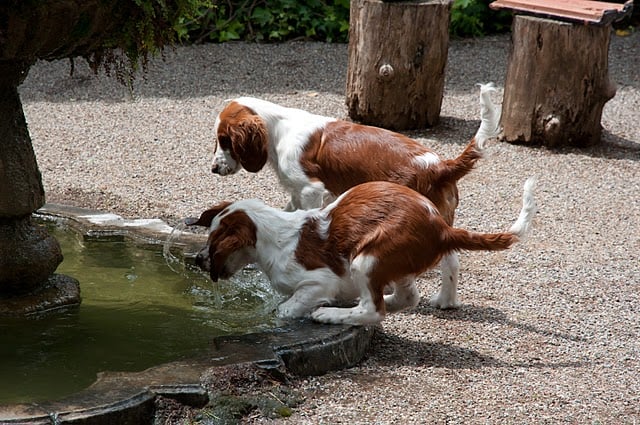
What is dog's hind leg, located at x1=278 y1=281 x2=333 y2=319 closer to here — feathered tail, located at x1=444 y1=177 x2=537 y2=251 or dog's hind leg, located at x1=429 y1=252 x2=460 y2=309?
feathered tail, located at x1=444 y1=177 x2=537 y2=251

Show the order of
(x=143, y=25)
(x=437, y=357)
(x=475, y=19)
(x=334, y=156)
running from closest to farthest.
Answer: (x=143, y=25), (x=437, y=357), (x=334, y=156), (x=475, y=19)

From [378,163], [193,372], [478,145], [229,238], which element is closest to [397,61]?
[378,163]

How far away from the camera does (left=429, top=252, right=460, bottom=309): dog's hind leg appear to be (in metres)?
Answer: 5.68

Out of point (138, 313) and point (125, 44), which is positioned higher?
point (125, 44)

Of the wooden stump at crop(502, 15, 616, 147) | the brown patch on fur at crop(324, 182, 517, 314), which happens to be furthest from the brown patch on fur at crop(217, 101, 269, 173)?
the wooden stump at crop(502, 15, 616, 147)

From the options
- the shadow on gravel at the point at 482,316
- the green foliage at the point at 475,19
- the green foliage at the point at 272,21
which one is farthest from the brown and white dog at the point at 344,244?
the green foliage at the point at 475,19

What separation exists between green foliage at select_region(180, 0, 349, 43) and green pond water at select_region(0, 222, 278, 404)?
21.7 feet

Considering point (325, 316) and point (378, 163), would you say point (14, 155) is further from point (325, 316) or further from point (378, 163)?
point (378, 163)

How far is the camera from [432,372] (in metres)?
4.94

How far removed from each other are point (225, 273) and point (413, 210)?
1.04 metres

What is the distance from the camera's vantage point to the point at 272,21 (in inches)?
504

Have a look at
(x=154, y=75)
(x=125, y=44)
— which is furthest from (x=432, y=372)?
(x=154, y=75)

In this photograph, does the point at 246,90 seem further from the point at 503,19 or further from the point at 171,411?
the point at 171,411

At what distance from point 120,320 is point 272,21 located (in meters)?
8.09
